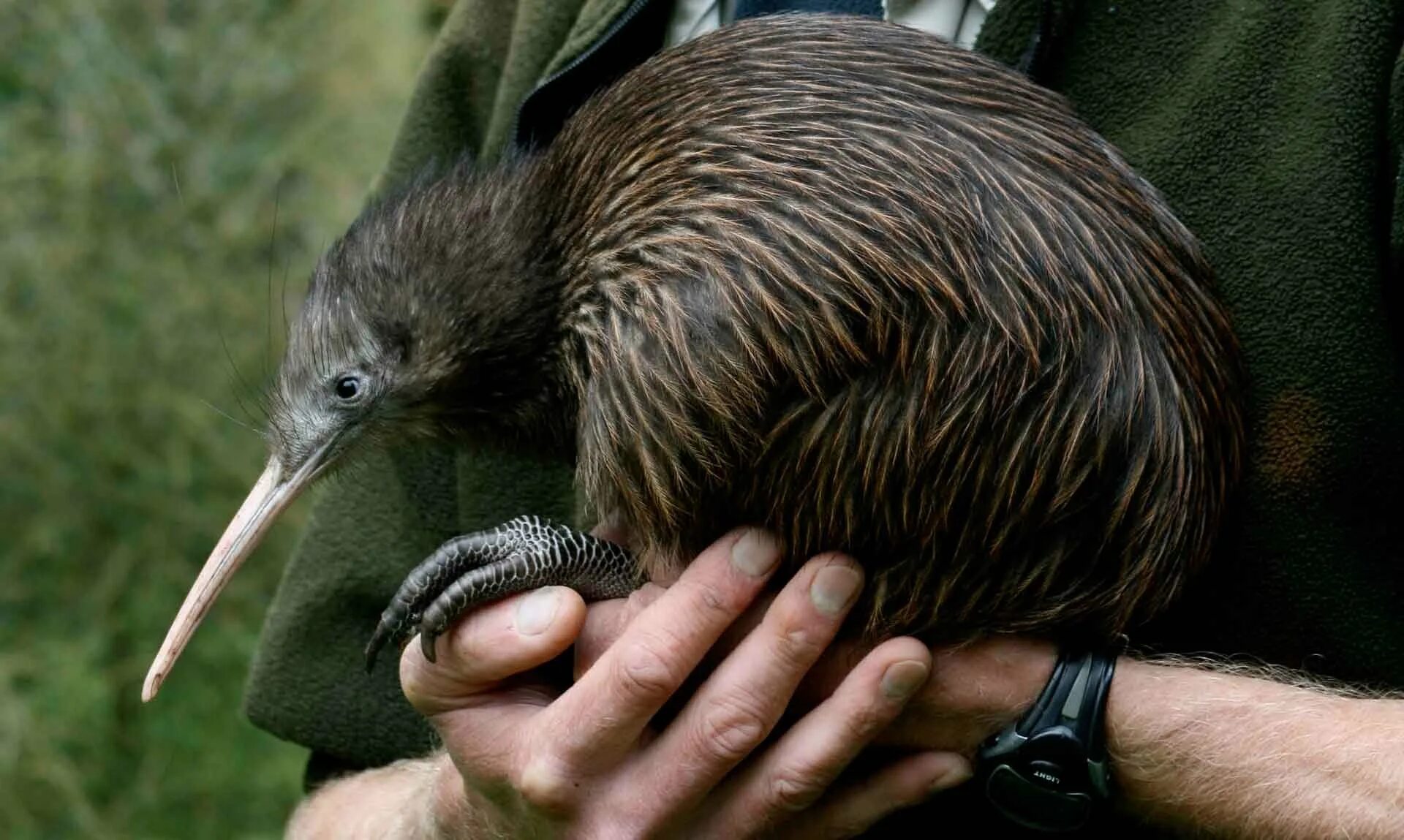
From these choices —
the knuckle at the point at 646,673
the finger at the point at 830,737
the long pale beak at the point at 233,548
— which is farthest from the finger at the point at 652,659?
the long pale beak at the point at 233,548

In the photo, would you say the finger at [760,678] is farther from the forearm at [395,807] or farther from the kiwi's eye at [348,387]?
the kiwi's eye at [348,387]

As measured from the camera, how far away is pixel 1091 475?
4.17 feet

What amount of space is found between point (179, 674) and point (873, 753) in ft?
7.37

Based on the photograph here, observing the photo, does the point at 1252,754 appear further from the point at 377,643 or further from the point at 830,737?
the point at 377,643

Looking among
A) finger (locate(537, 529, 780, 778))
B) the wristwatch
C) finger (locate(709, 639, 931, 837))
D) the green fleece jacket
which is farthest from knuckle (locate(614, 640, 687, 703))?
the green fleece jacket

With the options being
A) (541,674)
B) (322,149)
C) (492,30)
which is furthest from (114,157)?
(541,674)

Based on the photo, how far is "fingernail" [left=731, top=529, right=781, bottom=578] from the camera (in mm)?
1332

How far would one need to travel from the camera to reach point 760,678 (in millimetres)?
1290

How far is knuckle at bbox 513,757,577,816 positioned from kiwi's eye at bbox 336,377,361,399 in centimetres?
54

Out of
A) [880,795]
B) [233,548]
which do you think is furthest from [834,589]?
[233,548]

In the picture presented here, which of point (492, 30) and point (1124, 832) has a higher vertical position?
point (492, 30)

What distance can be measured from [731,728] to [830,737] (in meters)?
0.08

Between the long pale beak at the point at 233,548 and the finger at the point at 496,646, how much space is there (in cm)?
31

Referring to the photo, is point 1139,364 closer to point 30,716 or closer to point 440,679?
point 440,679
